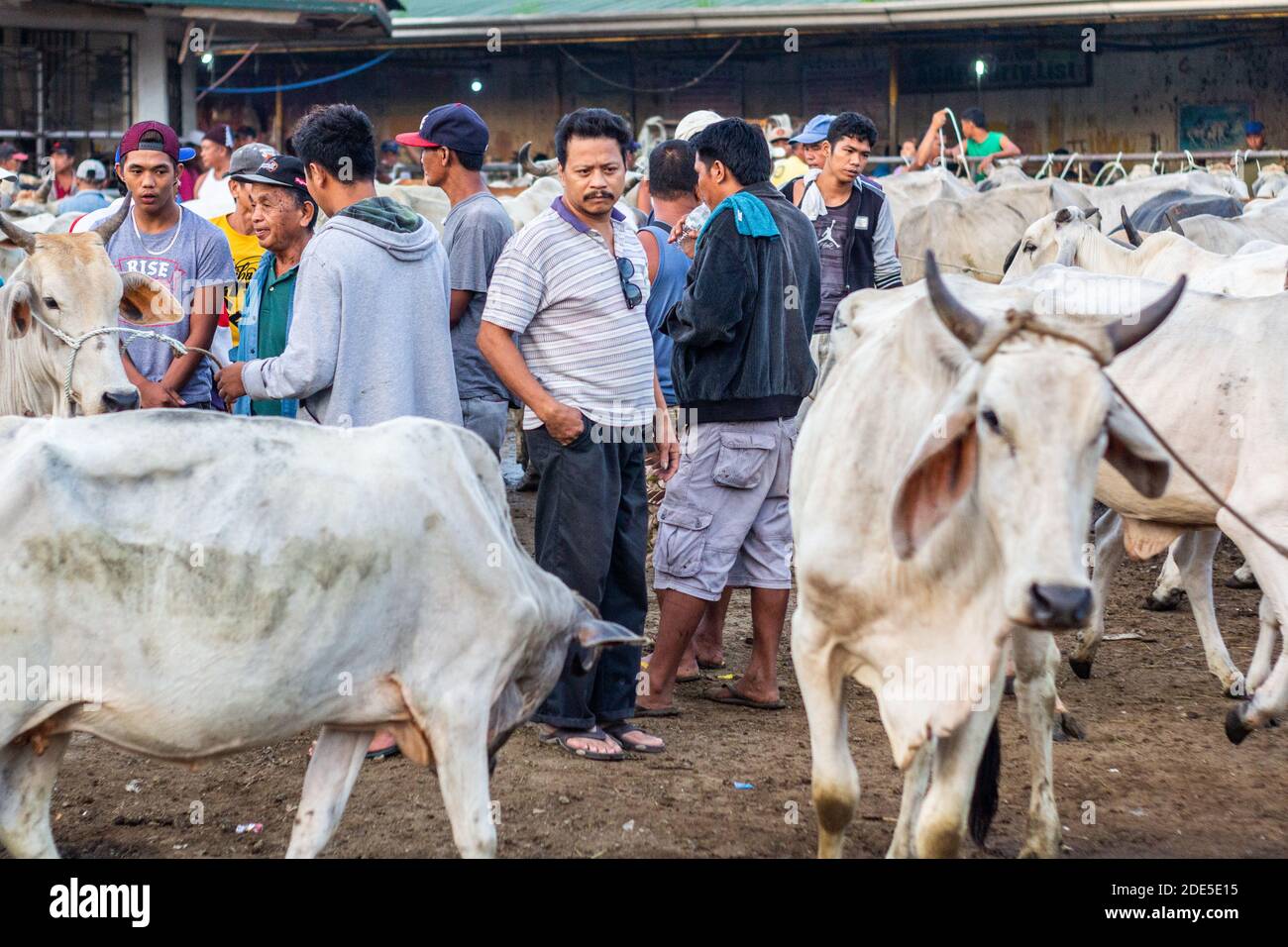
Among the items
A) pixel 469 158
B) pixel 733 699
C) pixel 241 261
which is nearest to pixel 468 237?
Result: pixel 469 158

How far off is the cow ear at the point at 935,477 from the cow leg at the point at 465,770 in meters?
1.00

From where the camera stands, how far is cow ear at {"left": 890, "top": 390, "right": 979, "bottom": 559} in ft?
10.6

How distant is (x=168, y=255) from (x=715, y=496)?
6.87 ft

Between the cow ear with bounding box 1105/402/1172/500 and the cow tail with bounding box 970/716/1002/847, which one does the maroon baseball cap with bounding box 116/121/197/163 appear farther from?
the cow ear with bounding box 1105/402/1172/500

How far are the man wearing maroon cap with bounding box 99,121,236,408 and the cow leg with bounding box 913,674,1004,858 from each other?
2.96 m

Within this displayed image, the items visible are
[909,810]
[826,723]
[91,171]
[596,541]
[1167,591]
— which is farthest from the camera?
[91,171]

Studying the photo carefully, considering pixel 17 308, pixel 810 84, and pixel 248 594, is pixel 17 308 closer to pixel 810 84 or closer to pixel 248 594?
pixel 248 594

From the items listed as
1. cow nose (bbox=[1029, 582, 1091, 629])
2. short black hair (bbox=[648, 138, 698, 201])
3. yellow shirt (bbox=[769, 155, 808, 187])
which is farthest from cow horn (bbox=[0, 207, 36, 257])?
yellow shirt (bbox=[769, 155, 808, 187])

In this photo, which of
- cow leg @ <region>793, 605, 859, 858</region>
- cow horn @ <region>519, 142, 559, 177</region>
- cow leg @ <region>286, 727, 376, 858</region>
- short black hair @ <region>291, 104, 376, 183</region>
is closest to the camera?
cow leg @ <region>286, 727, 376, 858</region>

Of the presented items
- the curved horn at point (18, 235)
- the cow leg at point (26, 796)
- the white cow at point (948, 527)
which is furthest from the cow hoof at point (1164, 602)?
the cow leg at point (26, 796)

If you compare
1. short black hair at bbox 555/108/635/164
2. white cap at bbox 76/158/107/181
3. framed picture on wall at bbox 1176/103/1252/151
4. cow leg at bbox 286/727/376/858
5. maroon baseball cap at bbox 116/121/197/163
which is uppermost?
framed picture on wall at bbox 1176/103/1252/151

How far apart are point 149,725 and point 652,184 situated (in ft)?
13.5

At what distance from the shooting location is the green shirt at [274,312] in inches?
193

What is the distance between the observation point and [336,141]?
14.6ft
